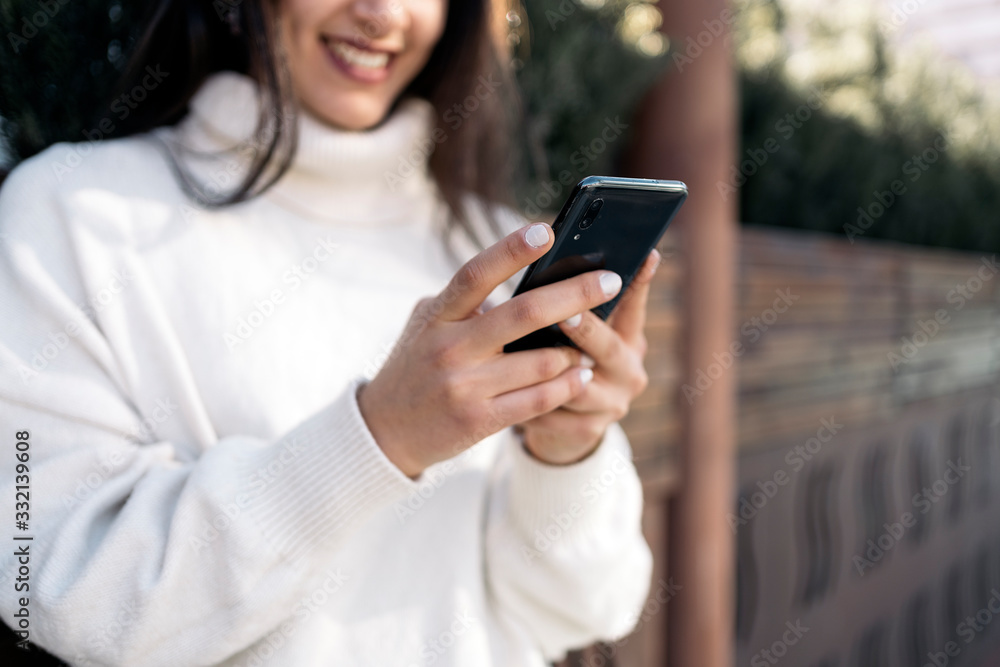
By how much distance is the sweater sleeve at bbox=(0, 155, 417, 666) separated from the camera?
82cm

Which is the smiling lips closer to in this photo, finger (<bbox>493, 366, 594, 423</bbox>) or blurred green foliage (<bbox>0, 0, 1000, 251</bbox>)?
blurred green foliage (<bbox>0, 0, 1000, 251</bbox>)

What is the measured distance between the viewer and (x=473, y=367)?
78 centimetres

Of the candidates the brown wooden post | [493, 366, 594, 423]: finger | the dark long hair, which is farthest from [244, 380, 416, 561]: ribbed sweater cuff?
the brown wooden post

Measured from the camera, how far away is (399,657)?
3.26ft

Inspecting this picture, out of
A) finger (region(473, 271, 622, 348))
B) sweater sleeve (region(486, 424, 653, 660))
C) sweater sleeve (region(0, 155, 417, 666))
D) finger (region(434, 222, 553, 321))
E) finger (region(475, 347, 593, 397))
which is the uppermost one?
finger (region(434, 222, 553, 321))

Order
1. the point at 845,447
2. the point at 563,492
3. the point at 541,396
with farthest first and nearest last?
the point at 845,447
the point at 563,492
the point at 541,396

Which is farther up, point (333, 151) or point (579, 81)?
point (579, 81)

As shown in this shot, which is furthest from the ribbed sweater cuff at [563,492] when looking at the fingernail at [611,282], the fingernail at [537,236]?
the fingernail at [537,236]

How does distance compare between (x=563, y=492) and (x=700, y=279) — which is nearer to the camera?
(x=563, y=492)

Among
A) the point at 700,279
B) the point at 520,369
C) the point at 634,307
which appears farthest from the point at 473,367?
the point at 700,279

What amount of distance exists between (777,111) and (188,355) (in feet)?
9.13

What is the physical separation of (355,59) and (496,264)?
1.98ft

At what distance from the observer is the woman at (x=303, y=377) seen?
0.82 m

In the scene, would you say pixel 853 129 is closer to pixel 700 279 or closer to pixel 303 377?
pixel 700 279
